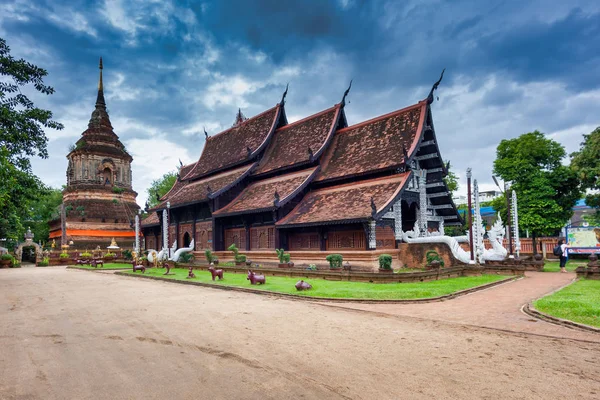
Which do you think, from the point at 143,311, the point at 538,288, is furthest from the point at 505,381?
the point at 538,288

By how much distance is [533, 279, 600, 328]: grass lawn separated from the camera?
7.71 metres

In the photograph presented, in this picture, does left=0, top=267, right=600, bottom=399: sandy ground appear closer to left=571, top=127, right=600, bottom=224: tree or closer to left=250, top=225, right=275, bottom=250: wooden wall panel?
left=250, top=225, right=275, bottom=250: wooden wall panel

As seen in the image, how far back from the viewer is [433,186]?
2277 centimetres

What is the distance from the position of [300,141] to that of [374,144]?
541 centimetres

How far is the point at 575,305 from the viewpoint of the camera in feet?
29.0

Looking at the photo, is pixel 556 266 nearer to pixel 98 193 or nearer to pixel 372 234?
pixel 372 234

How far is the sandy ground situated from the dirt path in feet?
1.52

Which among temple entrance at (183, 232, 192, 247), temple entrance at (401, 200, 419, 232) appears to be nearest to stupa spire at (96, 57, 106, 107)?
temple entrance at (183, 232, 192, 247)

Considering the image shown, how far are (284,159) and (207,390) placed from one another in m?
21.6

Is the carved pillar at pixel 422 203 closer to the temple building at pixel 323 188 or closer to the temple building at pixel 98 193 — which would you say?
the temple building at pixel 323 188

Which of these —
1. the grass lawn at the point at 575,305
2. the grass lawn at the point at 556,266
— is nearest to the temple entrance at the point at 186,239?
the grass lawn at the point at 556,266

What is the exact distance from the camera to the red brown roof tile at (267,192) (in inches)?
869

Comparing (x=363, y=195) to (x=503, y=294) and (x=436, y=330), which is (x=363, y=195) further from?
(x=436, y=330)

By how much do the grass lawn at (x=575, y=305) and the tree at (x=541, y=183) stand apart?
58.5 feet
